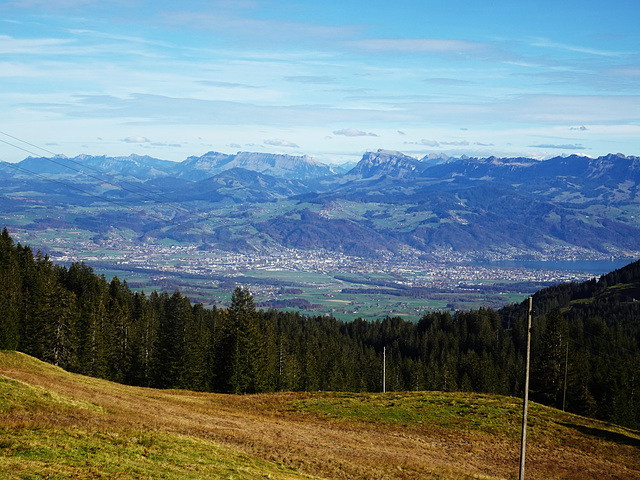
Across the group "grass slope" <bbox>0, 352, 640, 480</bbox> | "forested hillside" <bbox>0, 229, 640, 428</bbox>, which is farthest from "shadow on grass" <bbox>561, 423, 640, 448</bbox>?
"forested hillside" <bbox>0, 229, 640, 428</bbox>

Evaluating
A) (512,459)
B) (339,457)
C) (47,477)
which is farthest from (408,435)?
(47,477)

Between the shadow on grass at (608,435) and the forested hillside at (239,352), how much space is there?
347 inches

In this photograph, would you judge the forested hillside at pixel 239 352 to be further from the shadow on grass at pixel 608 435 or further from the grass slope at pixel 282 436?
the grass slope at pixel 282 436

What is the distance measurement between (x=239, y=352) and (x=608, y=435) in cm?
4286

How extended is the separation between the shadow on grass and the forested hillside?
8.81 metres

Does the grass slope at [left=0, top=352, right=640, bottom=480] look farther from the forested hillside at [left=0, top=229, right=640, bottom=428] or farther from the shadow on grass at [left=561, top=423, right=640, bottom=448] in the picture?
the forested hillside at [left=0, top=229, right=640, bottom=428]

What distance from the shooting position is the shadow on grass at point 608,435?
4558 cm

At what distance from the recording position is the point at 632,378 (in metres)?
99.1

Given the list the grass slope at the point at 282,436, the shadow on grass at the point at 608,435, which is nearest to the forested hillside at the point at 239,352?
the shadow on grass at the point at 608,435

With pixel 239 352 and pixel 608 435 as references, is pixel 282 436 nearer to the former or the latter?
pixel 608 435

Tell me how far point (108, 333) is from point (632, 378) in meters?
87.2

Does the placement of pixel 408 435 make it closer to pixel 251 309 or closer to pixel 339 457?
pixel 339 457

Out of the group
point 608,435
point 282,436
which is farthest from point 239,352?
point 608,435

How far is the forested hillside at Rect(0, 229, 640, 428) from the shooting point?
74.1 m
